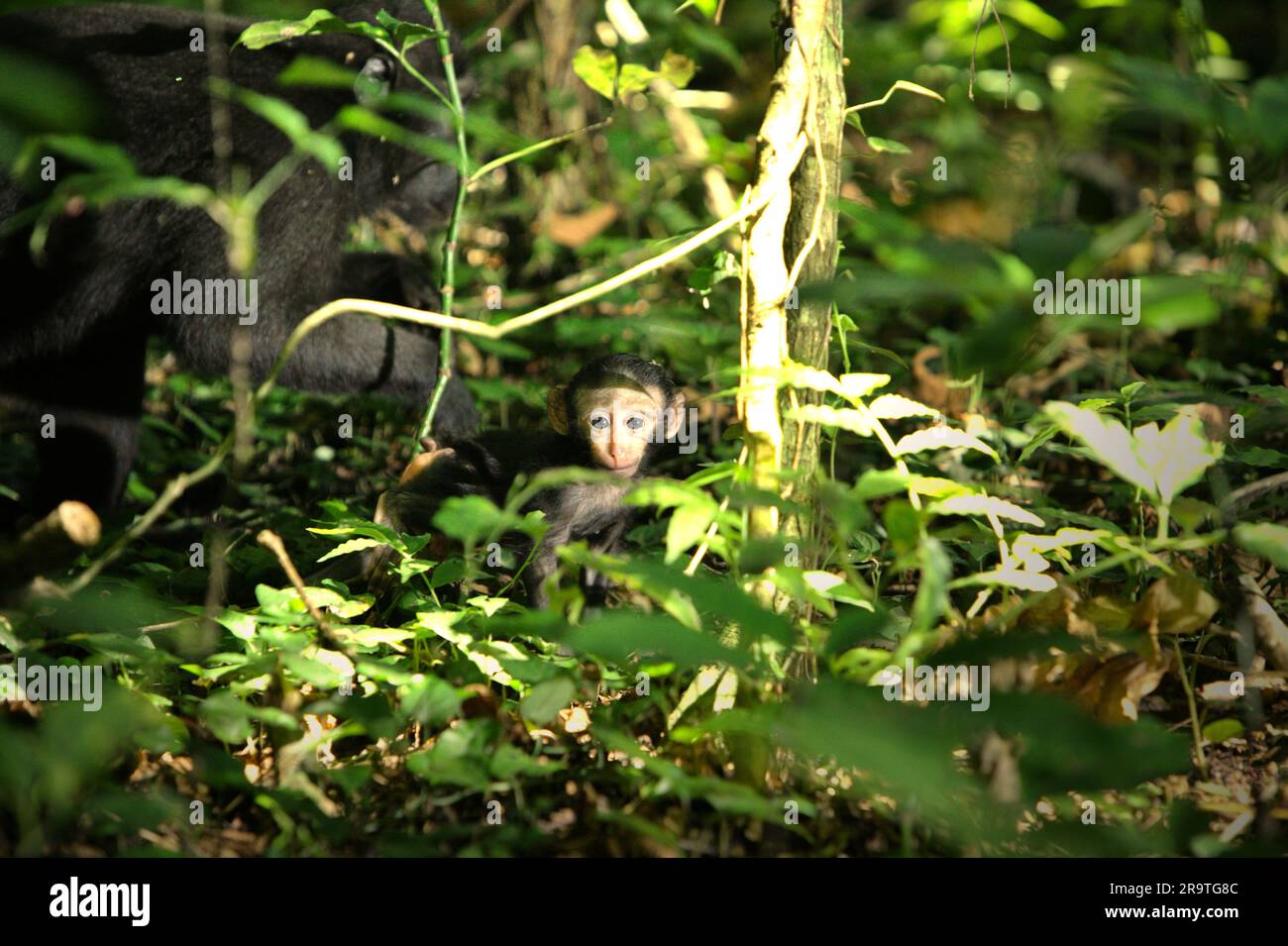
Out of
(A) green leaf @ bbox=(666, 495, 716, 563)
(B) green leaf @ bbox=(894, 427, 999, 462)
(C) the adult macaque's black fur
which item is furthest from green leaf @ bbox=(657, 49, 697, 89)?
(A) green leaf @ bbox=(666, 495, 716, 563)

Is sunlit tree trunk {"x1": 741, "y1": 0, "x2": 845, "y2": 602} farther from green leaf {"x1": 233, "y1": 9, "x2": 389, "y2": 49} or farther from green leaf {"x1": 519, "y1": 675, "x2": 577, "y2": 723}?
green leaf {"x1": 233, "y1": 9, "x2": 389, "y2": 49}

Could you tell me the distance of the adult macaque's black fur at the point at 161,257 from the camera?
13.9ft

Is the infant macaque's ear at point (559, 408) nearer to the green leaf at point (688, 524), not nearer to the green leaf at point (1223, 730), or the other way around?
the green leaf at point (688, 524)

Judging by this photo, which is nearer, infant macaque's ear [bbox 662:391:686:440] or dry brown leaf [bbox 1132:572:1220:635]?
dry brown leaf [bbox 1132:572:1220:635]

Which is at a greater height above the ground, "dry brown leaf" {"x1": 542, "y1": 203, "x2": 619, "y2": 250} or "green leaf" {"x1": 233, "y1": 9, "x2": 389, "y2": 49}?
"dry brown leaf" {"x1": 542, "y1": 203, "x2": 619, "y2": 250}

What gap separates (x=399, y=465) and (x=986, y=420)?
8.44 ft

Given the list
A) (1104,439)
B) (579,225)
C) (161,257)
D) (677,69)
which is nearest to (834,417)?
(1104,439)

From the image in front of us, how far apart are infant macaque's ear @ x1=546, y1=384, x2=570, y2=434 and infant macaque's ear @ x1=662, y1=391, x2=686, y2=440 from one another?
1.12 feet

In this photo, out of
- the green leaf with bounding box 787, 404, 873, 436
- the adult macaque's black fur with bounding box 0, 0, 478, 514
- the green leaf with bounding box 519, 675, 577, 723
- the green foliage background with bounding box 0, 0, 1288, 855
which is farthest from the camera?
the adult macaque's black fur with bounding box 0, 0, 478, 514

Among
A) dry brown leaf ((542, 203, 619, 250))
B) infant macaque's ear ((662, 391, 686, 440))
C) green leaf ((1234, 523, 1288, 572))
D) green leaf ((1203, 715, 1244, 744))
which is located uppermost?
dry brown leaf ((542, 203, 619, 250))

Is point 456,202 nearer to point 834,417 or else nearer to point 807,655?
point 834,417

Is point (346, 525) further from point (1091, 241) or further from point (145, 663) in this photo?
point (1091, 241)

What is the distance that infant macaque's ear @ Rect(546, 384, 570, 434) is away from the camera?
3.85 metres

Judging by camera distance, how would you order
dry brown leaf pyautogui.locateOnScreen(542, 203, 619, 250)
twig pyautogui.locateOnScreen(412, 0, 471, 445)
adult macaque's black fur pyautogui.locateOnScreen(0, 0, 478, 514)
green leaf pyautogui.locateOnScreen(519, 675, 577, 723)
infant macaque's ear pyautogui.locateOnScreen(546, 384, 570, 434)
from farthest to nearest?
1. dry brown leaf pyautogui.locateOnScreen(542, 203, 619, 250)
2. adult macaque's black fur pyautogui.locateOnScreen(0, 0, 478, 514)
3. infant macaque's ear pyautogui.locateOnScreen(546, 384, 570, 434)
4. twig pyautogui.locateOnScreen(412, 0, 471, 445)
5. green leaf pyautogui.locateOnScreen(519, 675, 577, 723)
